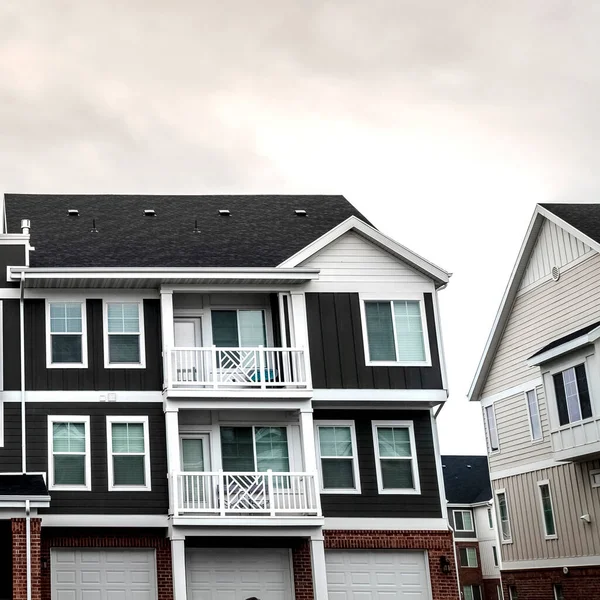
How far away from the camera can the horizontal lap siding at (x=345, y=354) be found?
87.3ft

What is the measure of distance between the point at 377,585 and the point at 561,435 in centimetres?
694

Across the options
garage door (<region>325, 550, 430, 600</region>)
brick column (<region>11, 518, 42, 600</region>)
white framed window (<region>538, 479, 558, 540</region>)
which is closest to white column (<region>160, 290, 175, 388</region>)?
brick column (<region>11, 518, 42, 600</region>)

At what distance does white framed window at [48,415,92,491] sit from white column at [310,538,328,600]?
205 inches

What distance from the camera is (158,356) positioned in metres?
26.0

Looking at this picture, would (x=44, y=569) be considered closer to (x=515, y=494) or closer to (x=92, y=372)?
(x=92, y=372)

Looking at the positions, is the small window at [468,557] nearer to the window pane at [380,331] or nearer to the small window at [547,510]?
the small window at [547,510]

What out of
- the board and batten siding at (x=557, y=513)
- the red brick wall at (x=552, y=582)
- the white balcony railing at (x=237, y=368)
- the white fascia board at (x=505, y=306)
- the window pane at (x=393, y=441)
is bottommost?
the red brick wall at (x=552, y=582)

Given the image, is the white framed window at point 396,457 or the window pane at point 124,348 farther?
the white framed window at point 396,457

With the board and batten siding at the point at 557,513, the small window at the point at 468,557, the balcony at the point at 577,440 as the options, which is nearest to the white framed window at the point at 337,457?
the balcony at the point at 577,440

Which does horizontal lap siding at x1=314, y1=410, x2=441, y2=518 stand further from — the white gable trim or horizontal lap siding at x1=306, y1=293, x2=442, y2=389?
the white gable trim

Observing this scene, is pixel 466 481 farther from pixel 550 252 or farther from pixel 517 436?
pixel 550 252

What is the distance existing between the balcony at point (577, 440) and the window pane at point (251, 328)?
27.7 feet

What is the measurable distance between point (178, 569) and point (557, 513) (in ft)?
39.3

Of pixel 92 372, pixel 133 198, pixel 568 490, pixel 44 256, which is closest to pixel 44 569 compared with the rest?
pixel 92 372
